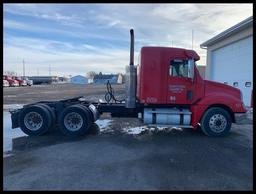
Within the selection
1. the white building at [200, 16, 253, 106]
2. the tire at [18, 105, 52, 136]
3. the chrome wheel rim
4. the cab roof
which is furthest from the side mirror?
the white building at [200, 16, 253, 106]

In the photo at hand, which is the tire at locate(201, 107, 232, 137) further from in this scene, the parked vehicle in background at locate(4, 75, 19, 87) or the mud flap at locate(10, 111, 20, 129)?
the parked vehicle in background at locate(4, 75, 19, 87)

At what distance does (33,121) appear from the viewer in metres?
9.99

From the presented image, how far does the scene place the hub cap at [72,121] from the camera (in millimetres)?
9852

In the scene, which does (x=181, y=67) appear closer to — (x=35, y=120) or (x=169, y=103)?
(x=169, y=103)

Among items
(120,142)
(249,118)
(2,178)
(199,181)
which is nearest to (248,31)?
(249,118)

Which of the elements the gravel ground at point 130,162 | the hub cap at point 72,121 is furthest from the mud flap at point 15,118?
the hub cap at point 72,121

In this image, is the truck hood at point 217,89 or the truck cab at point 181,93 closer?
the truck cab at point 181,93

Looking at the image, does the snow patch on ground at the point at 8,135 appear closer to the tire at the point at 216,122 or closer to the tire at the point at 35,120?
the tire at the point at 35,120

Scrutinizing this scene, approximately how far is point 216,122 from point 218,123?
0.24 ft

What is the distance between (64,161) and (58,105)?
372cm

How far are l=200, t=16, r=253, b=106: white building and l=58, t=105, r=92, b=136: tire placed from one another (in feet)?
37.2

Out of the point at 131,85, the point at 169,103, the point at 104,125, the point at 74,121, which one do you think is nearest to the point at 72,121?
the point at 74,121

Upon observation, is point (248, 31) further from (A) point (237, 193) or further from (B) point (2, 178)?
(B) point (2, 178)

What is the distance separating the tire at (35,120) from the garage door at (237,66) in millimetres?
12322
